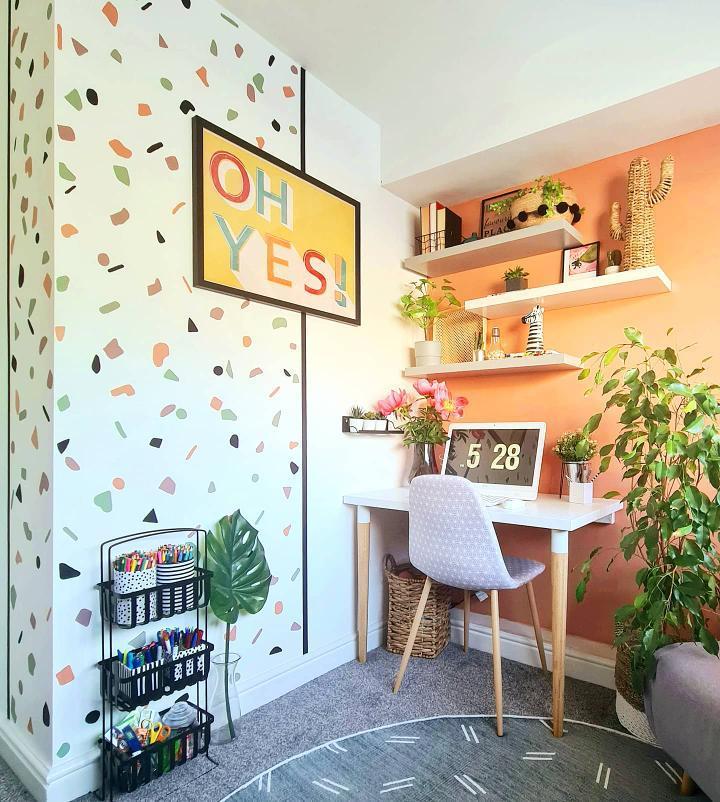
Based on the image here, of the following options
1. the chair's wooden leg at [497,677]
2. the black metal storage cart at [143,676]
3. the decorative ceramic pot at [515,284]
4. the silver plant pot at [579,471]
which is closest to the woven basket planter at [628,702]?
the chair's wooden leg at [497,677]

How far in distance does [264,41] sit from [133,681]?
231 cm

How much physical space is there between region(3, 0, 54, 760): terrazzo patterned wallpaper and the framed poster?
46 centimetres

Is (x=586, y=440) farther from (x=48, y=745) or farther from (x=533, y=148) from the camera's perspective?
(x=48, y=745)

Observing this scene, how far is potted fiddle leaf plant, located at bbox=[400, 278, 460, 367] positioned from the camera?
2783 mm

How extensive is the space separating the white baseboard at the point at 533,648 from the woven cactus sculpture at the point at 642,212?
163cm

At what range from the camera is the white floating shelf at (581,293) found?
7.02 ft

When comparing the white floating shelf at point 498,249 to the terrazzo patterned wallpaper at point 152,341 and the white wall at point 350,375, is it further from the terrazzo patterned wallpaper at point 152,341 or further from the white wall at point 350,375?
the terrazzo patterned wallpaper at point 152,341

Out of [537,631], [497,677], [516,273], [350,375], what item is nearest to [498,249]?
[516,273]

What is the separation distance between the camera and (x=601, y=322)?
95.7 inches

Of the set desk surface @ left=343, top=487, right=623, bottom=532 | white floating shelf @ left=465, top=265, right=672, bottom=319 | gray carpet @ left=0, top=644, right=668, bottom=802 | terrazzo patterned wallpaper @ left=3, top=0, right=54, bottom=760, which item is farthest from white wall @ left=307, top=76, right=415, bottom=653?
terrazzo patterned wallpaper @ left=3, top=0, right=54, bottom=760

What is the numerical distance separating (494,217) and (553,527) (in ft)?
5.35

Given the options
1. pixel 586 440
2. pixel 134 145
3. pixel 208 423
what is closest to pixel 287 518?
pixel 208 423

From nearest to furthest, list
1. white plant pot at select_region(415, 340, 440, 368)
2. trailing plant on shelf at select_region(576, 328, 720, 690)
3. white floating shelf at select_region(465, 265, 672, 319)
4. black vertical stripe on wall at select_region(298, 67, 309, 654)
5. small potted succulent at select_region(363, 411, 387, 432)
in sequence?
trailing plant on shelf at select_region(576, 328, 720, 690) → white floating shelf at select_region(465, 265, 672, 319) → black vertical stripe on wall at select_region(298, 67, 309, 654) → small potted succulent at select_region(363, 411, 387, 432) → white plant pot at select_region(415, 340, 440, 368)

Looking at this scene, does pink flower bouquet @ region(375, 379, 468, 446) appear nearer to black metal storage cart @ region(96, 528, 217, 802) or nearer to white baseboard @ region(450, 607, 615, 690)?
white baseboard @ region(450, 607, 615, 690)
